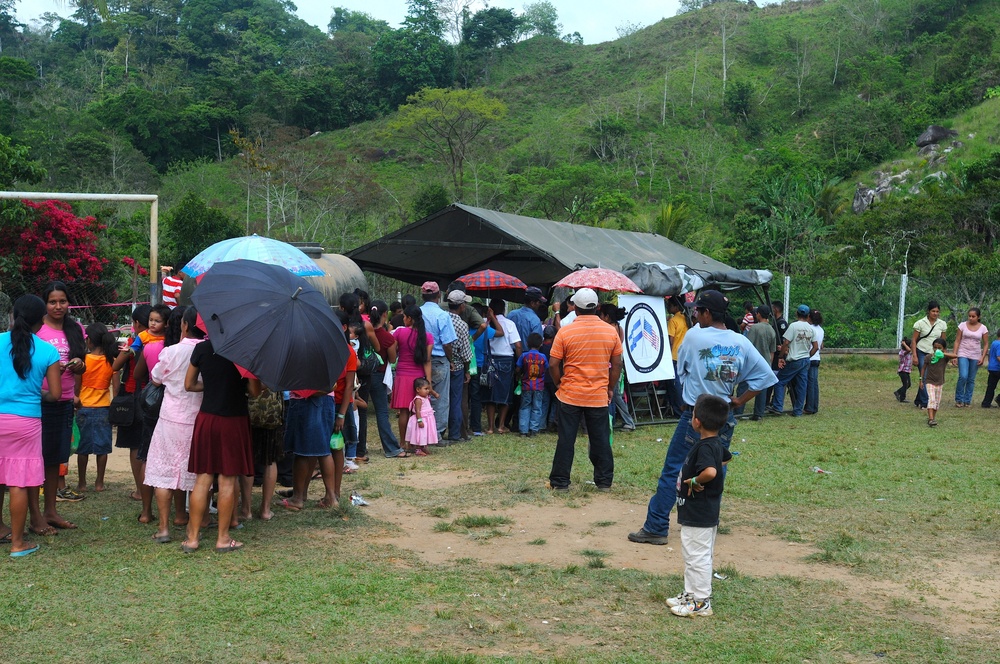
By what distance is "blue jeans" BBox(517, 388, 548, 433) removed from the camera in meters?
11.2

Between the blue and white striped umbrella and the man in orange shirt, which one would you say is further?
the man in orange shirt

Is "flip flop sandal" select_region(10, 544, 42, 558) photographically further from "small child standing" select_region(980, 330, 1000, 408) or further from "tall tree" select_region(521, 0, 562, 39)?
"tall tree" select_region(521, 0, 562, 39)

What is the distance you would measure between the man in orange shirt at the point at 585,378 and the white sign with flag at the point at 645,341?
399 centimetres

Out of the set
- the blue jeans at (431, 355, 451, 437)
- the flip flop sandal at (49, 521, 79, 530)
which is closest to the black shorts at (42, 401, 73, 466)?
the flip flop sandal at (49, 521, 79, 530)

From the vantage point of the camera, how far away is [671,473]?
6.33m

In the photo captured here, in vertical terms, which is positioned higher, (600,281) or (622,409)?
(600,281)

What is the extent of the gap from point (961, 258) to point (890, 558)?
21045mm

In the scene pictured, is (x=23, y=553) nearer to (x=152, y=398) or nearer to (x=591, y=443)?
(x=152, y=398)

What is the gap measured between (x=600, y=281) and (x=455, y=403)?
7.84 feet

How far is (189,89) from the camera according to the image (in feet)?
Result: 199

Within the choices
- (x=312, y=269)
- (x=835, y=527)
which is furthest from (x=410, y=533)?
(x=835, y=527)

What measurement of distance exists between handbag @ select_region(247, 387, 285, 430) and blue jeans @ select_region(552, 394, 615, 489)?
2703 mm

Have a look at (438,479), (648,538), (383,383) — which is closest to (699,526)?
(648,538)

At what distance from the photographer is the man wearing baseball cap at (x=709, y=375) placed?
6.39 m
